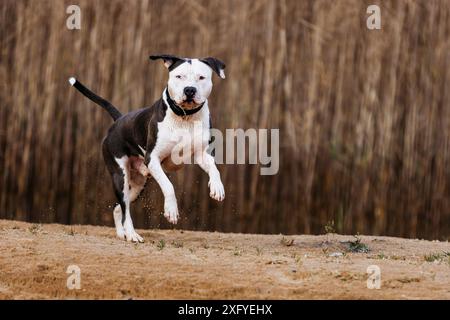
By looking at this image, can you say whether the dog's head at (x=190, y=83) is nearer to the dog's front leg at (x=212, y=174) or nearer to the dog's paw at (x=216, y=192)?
the dog's front leg at (x=212, y=174)

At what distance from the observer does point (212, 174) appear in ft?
23.1

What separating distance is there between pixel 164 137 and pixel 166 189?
44cm

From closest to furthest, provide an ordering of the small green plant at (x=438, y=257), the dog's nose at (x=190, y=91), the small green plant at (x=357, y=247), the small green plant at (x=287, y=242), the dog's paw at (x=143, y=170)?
the small green plant at (x=438, y=257), the dog's nose at (x=190, y=91), the small green plant at (x=357, y=247), the dog's paw at (x=143, y=170), the small green plant at (x=287, y=242)

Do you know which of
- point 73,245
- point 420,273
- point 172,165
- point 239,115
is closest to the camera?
point 420,273

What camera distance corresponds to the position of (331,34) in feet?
30.2

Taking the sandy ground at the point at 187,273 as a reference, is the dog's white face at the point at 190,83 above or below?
above

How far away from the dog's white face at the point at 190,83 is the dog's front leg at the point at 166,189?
55 cm

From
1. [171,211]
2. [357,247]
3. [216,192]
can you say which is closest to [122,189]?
[171,211]

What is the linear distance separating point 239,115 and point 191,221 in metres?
1.10

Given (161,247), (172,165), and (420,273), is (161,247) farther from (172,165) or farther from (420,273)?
(420,273)

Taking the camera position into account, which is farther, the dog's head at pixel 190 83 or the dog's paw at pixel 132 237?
the dog's paw at pixel 132 237

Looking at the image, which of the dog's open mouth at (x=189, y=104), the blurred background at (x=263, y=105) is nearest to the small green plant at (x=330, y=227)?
the blurred background at (x=263, y=105)

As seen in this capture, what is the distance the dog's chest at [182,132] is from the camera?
283 inches

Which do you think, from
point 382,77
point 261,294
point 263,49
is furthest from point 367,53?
point 261,294
